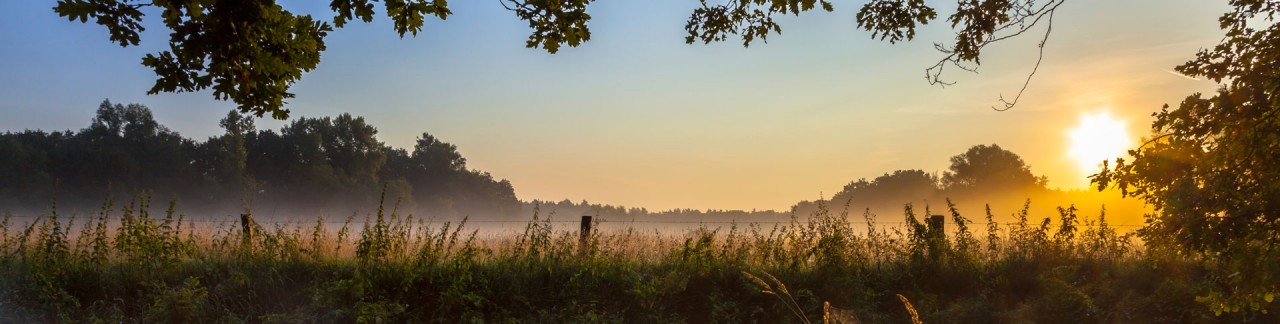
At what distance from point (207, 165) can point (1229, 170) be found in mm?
57034

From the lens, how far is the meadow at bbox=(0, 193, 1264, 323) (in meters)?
8.95

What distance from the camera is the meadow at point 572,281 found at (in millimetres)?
8945

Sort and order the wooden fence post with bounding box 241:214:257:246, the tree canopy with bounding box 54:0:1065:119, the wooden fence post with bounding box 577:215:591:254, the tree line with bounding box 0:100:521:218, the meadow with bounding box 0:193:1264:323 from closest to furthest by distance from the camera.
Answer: the tree canopy with bounding box 54:0:1065:119 < the meadow with bounding box 0:193:1264:323 < the wooden fence post with bounding box 241:214:257:246 < the wooden fence post with bounding box 577:215:591:254 < the tree line with bounding box 0:100:521:218

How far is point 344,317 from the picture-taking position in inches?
340

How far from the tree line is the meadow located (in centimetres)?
3933

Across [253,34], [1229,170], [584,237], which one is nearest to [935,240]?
[1229,170]

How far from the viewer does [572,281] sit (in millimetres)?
9445

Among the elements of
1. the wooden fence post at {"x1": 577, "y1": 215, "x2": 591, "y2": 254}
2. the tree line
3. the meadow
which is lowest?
the meadow

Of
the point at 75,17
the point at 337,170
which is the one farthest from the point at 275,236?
Answer: the point at 337,170

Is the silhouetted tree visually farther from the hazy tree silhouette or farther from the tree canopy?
the tree canopy

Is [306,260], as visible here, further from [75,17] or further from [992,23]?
[992,23]

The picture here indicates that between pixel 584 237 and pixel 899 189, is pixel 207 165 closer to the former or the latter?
pixel 584 237

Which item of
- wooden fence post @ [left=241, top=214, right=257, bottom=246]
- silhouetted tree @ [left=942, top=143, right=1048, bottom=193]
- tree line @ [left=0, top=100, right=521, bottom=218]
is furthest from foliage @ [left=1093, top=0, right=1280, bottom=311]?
silhouetted tree @ [left=942, top=143, right=1048, bottom=193]

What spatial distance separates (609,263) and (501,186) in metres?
70.0
